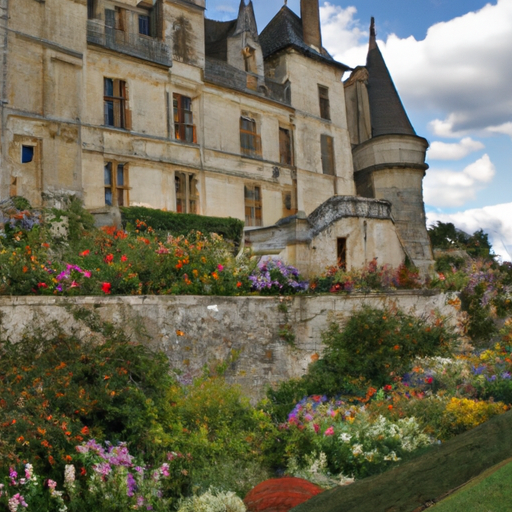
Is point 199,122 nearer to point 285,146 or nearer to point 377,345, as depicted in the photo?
point 285,146

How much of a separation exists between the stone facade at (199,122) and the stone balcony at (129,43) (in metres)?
0.04

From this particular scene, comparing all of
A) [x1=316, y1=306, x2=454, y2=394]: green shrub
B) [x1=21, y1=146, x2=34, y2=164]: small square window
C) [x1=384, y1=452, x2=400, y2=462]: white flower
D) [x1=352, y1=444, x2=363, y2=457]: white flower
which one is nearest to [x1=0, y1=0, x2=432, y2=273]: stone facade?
[x1=21, y1=146, x2=34, y2=164]: small square window

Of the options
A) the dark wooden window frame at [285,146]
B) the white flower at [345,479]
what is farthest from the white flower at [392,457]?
the dark wooden window frame at [285,146]

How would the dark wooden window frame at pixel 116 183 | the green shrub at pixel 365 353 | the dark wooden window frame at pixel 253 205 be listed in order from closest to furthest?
the green shrub at pixel 365 353 < the dark wooden window frame at pixel 116 183 < the dark wooden window frame at pixel 253 205

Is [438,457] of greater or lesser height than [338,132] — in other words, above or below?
below

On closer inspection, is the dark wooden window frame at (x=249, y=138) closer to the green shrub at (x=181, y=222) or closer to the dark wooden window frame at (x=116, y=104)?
the green shrub at (x=181, y=222)

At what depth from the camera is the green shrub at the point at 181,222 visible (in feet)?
56.2

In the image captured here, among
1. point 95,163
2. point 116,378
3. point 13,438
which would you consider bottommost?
→ point 13,438

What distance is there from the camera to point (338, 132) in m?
25.6

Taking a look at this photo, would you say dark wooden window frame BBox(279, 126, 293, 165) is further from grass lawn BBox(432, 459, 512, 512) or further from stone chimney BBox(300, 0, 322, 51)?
grass lawn BBox(432, 459, 512, 512)

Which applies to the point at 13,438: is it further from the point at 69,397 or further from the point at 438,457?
the point at 438,457

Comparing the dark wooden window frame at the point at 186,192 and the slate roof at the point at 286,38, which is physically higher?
the slate roof at the point at 286,38

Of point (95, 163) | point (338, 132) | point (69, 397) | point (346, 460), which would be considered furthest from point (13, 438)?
point (338, 132)

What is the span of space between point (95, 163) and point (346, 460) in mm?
13319
